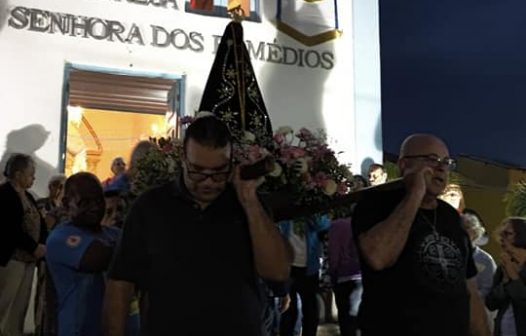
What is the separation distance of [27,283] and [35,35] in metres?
3.01

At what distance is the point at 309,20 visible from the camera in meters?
9.02

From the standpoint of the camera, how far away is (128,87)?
8398mm

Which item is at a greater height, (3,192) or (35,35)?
(35,35)

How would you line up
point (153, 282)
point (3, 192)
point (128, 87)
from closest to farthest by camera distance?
point (153, 282) → point (3, 192) → point (128, 87)

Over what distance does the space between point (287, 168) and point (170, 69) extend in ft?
16.6

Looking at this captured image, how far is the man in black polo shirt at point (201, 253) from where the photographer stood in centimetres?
220

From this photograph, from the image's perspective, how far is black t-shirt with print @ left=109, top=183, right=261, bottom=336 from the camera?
2.20 m

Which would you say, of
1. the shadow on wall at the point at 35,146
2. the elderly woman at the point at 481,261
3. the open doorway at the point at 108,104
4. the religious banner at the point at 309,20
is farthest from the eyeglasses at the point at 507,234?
the religious banner at the point at 309,20

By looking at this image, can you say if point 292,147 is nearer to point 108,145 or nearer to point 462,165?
point 108,145

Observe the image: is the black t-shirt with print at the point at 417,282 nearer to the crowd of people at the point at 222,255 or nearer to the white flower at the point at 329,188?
the crowd of people at the point at 222,255

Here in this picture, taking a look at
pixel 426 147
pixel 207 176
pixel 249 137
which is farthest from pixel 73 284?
pixel 426 147

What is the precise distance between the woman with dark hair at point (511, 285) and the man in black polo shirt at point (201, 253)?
260 centimetres

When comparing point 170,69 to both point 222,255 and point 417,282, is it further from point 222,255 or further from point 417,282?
point 222,255

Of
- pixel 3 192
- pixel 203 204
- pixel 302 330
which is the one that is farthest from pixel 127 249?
pixel 302 330
